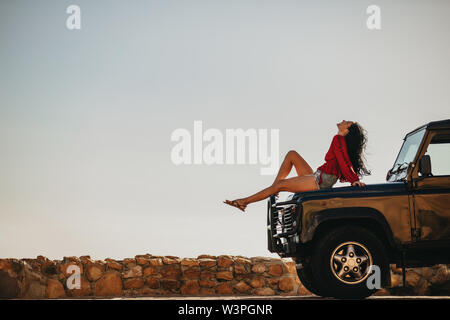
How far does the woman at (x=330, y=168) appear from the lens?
889 centimetres

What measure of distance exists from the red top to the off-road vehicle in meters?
0.68

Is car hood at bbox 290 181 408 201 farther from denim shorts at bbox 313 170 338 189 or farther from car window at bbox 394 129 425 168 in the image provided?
denim shorts at bbox 313 170 338 189

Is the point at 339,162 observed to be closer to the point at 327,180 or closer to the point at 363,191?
the point at 327,180

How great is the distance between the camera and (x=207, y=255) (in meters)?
15.7

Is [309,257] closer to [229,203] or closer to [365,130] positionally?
[229,203]

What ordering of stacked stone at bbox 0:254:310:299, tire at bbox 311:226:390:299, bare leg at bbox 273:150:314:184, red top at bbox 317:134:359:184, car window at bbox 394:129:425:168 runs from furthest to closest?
stacked stone at bbox 0:254:310:299 → bare leg at bbox 273:150:314:184 → red top at bbox 317:134:359:184 → car window at bbox 394:129:425:168 → tire at bbox 311:226:390:299

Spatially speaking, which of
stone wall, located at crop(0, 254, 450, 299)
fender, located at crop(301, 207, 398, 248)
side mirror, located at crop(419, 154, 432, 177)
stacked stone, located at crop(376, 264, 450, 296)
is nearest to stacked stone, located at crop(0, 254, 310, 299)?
stone wall, located at crop(0, 254, 450, 299)

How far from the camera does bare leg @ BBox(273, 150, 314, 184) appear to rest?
925 cm

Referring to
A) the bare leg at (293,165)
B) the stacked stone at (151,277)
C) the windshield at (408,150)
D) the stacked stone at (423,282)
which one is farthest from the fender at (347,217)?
the stacked stone at (151,277)

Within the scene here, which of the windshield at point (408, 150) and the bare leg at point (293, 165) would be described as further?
the bare leg at point (293, 165)

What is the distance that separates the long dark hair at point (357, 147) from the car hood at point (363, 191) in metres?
1.06

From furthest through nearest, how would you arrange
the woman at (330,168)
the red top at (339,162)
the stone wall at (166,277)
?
1. the stone wall at (166,277)
2. the woman at (330,168)
3. the red top at (339,162)

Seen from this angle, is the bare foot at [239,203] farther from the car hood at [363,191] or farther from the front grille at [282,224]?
the car hood at [363,191]
